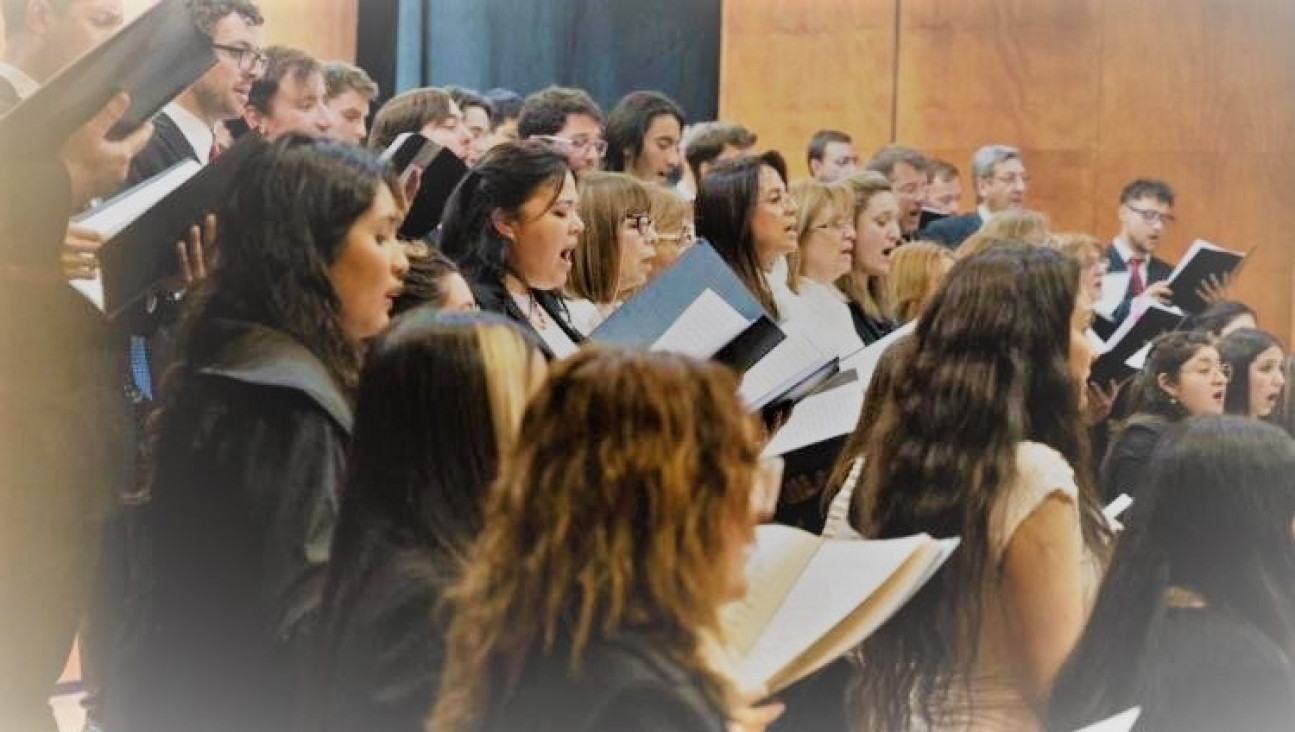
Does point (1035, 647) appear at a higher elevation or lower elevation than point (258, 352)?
lower

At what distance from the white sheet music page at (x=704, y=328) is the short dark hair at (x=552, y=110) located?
2.98ft

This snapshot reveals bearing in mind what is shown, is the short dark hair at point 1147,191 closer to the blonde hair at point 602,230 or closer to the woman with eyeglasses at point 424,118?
the blonde hair at point 602,230

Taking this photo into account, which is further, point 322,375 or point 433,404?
point 322,375

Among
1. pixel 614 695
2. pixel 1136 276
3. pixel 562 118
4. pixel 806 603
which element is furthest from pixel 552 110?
pixel 614 695

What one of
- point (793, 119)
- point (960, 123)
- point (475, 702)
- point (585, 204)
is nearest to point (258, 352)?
point (475, 702)

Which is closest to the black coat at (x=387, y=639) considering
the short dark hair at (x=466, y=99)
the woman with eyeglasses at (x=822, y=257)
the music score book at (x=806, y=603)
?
the music score book at (x=806, y=603)

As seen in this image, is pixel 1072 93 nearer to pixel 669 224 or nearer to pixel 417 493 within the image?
pixel 669 224

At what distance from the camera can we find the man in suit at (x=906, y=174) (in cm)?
409

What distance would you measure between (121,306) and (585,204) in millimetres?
852

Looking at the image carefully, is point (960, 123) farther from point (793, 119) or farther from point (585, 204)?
point (585, 204)

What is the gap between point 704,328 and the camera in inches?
104

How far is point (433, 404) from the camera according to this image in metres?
2.22

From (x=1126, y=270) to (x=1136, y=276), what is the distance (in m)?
0.05

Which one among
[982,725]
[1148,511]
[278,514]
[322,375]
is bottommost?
[982,725]
